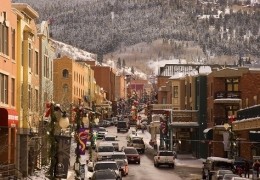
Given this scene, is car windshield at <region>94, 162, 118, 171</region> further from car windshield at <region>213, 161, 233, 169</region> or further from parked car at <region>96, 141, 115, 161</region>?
parked car at <region>96, 141, 115, 161</region>

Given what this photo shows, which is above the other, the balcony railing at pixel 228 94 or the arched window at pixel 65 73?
the arched window at pixel 65 73

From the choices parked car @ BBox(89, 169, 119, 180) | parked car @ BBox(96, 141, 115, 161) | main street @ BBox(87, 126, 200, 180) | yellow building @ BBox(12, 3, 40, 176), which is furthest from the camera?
parked car @ BBox(96, 141, 115, 161)

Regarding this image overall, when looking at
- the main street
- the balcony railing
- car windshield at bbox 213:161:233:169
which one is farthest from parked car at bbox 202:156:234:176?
the balcony railing

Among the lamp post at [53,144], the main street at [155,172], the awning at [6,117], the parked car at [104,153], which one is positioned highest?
the awning at [6,117]

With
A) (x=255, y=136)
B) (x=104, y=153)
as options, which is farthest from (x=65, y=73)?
(x=255, y=136)

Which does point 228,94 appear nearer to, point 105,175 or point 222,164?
point 222,164

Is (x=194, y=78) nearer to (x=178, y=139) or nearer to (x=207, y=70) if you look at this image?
(x=207, y=70)

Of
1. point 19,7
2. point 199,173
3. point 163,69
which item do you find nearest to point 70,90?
point 163,69

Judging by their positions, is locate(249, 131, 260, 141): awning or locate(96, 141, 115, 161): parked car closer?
locate(249, 131, 260, 141): awning

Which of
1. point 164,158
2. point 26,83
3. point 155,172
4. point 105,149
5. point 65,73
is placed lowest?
point 155,172

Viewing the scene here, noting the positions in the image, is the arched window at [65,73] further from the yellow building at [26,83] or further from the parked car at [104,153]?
the yellow building at [26,83]

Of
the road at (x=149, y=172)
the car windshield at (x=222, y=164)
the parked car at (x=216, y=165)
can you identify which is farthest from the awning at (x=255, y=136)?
the road at (x=149, y=172)

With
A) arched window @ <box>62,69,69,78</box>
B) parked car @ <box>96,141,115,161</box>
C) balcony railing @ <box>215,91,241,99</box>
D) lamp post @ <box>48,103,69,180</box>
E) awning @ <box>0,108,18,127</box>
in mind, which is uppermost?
arched window @ <box>62,69,69,78</box>

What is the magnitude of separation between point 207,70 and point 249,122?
33.6 metres
